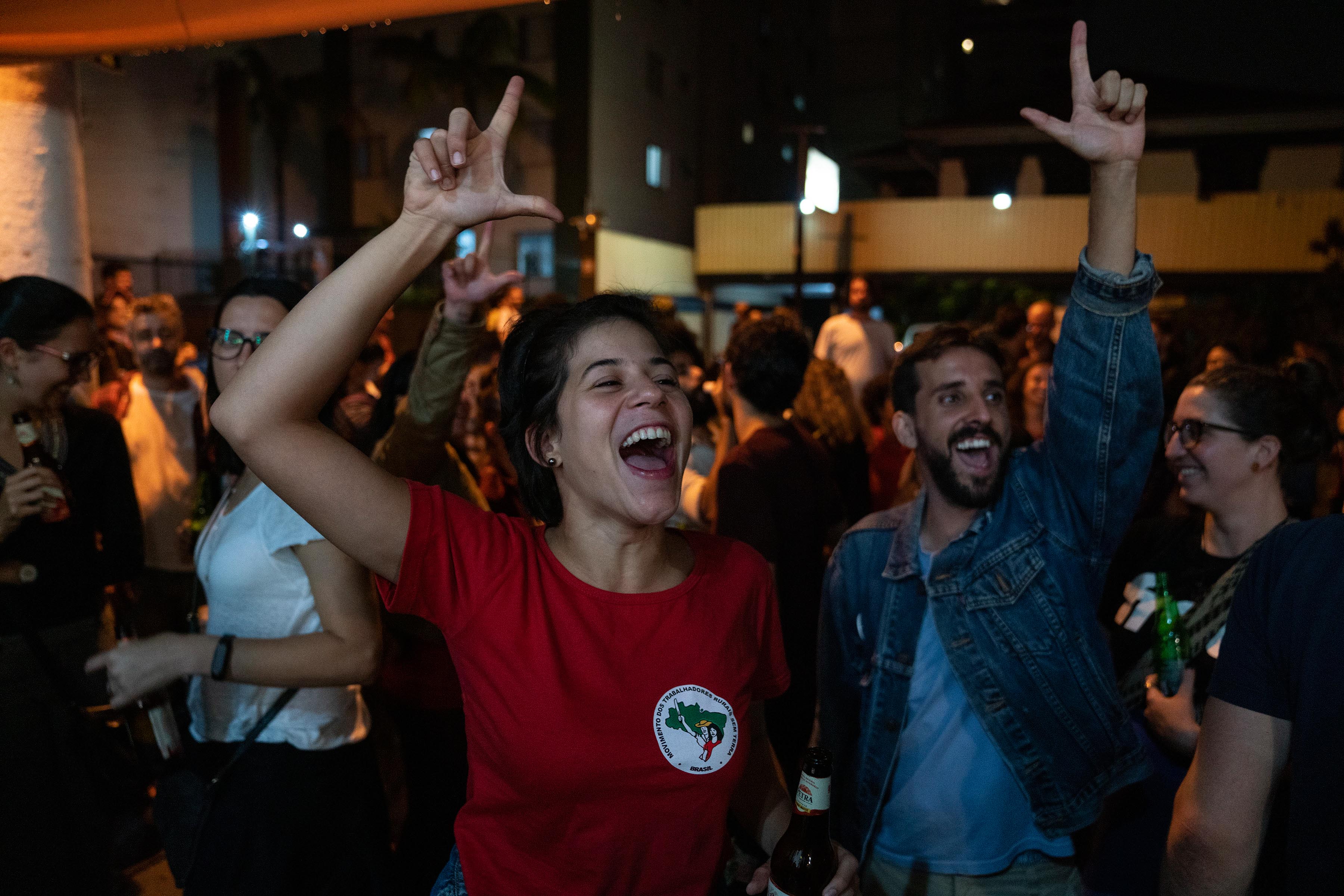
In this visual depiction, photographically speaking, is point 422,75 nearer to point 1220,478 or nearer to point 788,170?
point 788,170

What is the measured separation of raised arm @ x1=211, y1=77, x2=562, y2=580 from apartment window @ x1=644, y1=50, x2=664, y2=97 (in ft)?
81.1

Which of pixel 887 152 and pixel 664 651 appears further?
pixel 887 152

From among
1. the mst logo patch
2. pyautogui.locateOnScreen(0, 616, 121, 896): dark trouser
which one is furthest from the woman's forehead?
pyautogui.locateOnScreen(0, 616, 121, 896): dark trouser

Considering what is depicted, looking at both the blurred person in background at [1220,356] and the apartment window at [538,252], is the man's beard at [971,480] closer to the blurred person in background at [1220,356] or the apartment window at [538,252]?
the blurred person in background at [1220,356]

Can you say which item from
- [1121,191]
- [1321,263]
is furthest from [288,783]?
[1321,263]

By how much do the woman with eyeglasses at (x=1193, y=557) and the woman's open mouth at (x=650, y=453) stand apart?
1.60 metres

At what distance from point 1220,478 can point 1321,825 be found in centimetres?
174

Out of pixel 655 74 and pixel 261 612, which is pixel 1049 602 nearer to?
pixel 261 612

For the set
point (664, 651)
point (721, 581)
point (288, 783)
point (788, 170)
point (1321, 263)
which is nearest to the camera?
point (664, 651)

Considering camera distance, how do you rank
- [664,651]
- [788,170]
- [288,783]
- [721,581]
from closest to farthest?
[664,651], [721,581], [288,783], [788,170]

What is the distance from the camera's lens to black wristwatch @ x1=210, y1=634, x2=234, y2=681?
221 cm

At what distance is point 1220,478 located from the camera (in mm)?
2926

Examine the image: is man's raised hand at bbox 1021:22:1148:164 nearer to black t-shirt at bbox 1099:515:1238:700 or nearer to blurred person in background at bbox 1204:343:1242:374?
black t-shirt at bbox 1099:515:1238:700

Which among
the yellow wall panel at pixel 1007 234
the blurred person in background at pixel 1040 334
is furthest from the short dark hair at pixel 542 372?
the yellow wall panel at pixel 1007 234
